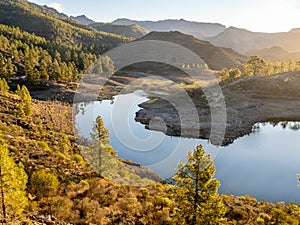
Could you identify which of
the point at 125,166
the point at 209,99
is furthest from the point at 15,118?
the point at 209,99

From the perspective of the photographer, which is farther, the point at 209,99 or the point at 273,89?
the point at 273,89

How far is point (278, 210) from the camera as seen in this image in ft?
79.1

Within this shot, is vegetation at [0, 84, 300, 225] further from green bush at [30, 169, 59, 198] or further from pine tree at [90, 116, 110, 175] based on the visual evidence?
pine tree at [90, 116, 110, 175]

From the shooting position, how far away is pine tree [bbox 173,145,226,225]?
57.8 ft

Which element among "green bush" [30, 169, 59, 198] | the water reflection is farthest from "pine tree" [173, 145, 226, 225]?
the water reflection

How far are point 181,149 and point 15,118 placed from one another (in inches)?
1300

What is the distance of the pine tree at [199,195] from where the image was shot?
17625 millimetres

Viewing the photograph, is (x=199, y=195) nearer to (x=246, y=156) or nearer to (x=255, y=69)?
(x=246, y=156)

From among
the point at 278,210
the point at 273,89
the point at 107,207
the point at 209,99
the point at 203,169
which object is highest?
the point at 273,89

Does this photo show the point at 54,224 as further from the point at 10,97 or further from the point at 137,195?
the point at 10,97

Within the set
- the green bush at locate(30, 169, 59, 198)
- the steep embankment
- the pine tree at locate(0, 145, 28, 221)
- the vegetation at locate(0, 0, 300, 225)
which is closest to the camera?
the pine tree at locate(0, 145, 28, 221)

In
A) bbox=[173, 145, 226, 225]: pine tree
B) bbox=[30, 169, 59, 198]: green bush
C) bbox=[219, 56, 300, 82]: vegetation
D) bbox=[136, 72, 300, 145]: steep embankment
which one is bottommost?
bbox=[30, 169, 59, 198]: green bush

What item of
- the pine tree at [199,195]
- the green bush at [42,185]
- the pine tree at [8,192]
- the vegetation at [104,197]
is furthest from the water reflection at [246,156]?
the pine tree at [8,192]

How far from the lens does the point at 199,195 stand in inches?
726
